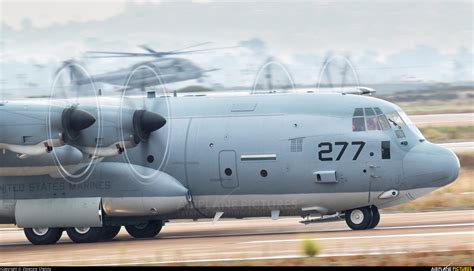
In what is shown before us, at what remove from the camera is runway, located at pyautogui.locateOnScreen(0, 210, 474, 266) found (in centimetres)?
1944

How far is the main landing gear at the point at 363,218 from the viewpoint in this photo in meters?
23.9

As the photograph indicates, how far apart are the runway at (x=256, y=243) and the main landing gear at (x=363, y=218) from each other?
27 centimetres

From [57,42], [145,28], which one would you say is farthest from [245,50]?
[57,42]

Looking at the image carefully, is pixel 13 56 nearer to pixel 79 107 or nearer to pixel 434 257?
pixel 79 107

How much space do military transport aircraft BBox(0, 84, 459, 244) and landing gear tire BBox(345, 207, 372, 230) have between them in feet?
0.09

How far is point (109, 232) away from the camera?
83.8 feet

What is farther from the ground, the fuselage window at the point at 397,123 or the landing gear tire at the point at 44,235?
the fuselage window at the point at 397,123

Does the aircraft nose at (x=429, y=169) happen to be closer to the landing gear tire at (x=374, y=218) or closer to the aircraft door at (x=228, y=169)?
the landing gear tire at (x=374, y=218)

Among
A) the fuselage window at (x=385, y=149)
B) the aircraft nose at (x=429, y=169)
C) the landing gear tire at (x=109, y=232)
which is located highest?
the fuselage window at (x=385, y=149)

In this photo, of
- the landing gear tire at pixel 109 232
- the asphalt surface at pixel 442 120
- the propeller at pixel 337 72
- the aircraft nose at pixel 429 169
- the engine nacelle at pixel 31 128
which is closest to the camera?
the engine nacelle at pixel 31 128

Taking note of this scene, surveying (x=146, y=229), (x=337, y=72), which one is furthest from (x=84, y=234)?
(x=337, y=72)

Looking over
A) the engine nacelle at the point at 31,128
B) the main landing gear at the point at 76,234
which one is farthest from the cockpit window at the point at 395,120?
the engine nacelle at the point at 31,128

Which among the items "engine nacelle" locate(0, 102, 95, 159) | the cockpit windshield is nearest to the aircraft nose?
the cockpit windshield

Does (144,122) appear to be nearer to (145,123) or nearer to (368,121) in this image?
(145,123)
